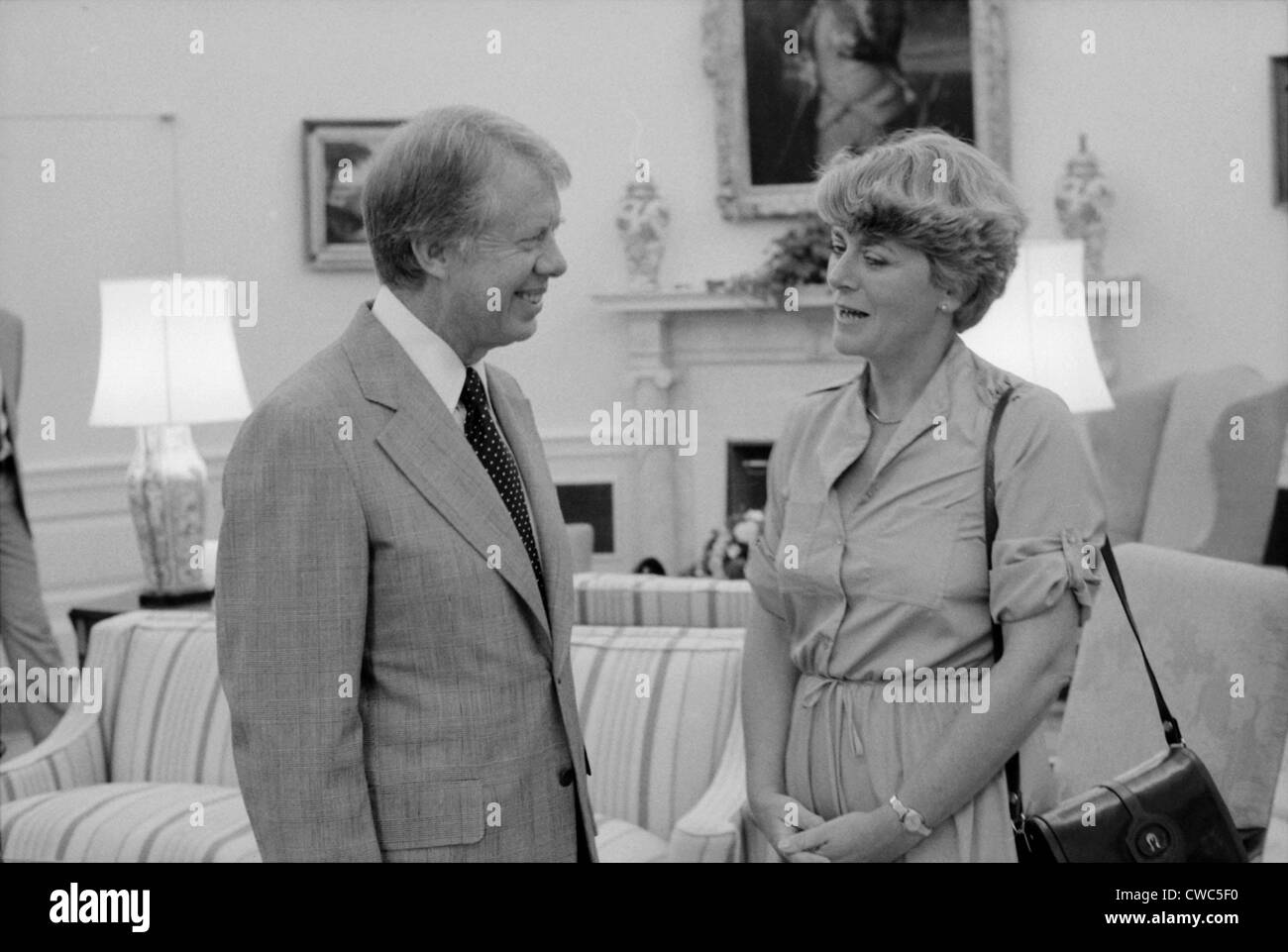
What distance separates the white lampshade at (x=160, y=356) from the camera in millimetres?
4320

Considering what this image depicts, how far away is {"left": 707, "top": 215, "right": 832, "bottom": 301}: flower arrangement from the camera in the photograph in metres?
6.33

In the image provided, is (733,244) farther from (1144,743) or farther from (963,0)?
(1144,743)

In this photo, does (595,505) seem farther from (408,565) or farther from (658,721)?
(408,565)

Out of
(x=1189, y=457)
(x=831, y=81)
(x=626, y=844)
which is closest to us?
(x=626, y=844)

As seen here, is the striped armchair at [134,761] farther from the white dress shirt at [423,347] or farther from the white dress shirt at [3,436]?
the white dress shirt at [423,347]

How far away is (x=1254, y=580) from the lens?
2.20 metres

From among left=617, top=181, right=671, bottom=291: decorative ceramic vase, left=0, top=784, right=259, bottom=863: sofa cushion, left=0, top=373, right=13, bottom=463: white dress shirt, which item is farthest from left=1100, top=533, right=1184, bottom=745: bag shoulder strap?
left=617, top=181, right=671, bottom=291: decorative ceramic vase

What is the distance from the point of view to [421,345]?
5.19 ft

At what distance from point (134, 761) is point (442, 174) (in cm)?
222

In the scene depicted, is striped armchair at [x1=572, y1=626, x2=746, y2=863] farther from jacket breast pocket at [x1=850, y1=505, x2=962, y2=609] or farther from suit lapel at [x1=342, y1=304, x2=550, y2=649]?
suit lapel at [x1=342, y1=304, x2=550, y2=649]

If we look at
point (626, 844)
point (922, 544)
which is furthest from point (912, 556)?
point (626, 844)

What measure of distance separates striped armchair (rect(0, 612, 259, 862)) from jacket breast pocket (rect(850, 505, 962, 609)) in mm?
1672

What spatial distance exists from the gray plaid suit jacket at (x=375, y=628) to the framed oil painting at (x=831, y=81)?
4926 millimetres
